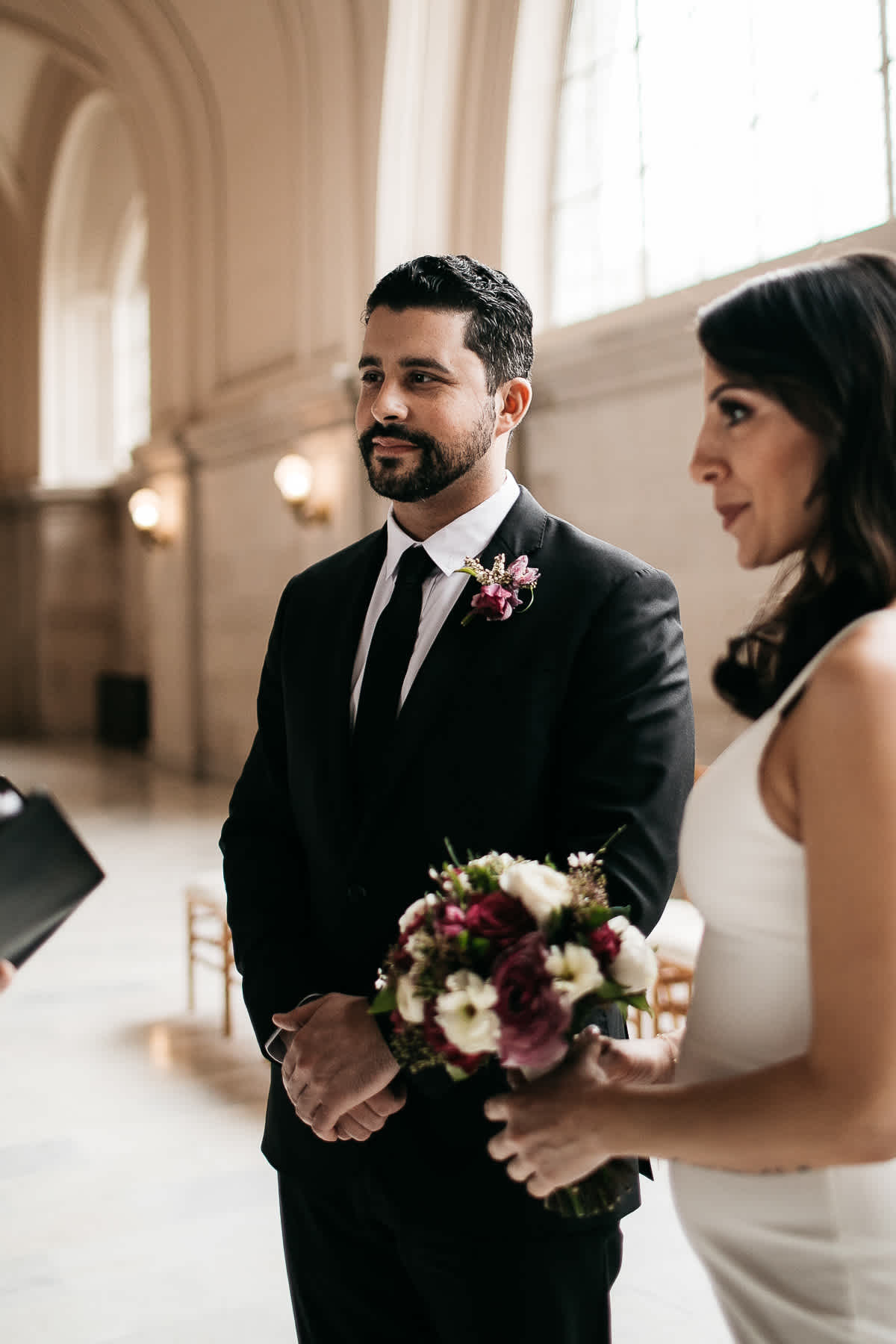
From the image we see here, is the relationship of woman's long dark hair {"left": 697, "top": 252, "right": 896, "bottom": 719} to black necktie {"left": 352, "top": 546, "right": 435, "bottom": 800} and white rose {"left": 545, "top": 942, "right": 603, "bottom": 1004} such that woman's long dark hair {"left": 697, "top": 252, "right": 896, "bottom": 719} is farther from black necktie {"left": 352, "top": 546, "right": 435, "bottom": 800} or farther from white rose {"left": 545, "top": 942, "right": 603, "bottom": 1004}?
black necktie {"left": 352, "top": 546, "right": 435, "bottom": 800}

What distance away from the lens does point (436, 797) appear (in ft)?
6.43

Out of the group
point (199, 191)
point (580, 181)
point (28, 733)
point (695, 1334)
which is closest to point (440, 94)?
point (580, 181)

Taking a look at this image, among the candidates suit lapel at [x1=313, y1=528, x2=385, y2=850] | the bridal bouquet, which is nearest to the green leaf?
the bridal bouquet

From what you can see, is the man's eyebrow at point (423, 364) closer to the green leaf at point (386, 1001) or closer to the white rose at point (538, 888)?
the white rose at point (538, 888)

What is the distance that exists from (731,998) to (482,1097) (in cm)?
58

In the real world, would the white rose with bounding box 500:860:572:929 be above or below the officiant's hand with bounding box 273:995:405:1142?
above

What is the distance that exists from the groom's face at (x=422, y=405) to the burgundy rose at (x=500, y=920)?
87cm

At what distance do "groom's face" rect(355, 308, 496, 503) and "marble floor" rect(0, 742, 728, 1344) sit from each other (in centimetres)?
261

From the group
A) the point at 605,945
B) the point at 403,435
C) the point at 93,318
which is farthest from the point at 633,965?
the point at 93,318

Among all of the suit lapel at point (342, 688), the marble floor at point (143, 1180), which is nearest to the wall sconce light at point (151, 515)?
the marble floor at point (143, 1180)

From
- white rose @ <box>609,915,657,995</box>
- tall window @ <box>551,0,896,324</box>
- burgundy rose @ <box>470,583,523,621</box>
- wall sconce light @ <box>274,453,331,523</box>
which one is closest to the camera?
white rose @ <box>609,915,657,995</box>

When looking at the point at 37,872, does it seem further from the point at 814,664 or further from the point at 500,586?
the point at 814,664

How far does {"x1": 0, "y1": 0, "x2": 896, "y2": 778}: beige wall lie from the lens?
27.8ft

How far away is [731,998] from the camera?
1481 millimetres
